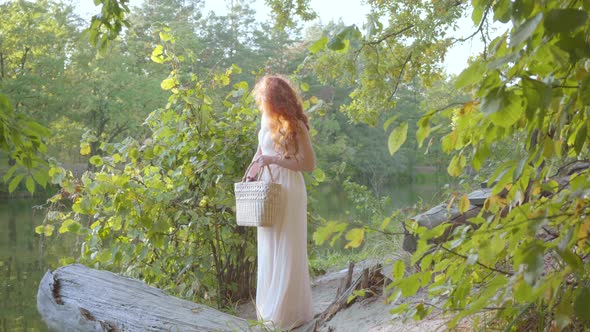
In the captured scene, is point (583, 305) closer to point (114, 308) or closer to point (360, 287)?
point (360, 287)

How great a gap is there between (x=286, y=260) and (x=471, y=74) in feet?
13.4

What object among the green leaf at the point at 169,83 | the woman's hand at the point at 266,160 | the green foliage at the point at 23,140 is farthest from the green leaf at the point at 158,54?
the green foliage at the point at 23,140

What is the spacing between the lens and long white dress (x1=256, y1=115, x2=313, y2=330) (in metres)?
5.24

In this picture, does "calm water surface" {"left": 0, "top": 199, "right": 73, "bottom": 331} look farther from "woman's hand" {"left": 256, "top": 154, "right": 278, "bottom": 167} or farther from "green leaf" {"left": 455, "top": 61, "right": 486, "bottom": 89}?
"green leaf" {"left": 455, "top": 61, "right": 486, "bottom": 89}

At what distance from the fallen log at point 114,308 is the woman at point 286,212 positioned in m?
0.53

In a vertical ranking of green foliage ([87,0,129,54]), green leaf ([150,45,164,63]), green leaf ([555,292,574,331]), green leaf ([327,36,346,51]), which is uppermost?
green leaf ([150,45,164,63])

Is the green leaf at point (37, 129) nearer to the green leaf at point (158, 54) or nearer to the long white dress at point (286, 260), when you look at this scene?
the long white dress at point (286, 260)

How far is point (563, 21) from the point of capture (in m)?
1.08

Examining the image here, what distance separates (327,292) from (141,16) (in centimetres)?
3752

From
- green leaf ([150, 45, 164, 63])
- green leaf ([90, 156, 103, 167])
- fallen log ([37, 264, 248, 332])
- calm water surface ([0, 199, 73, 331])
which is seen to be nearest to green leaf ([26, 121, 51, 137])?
fallen log ([37, 264, 248, 332])

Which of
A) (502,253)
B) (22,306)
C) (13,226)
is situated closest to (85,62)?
(13,226)

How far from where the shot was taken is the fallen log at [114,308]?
4488 mm

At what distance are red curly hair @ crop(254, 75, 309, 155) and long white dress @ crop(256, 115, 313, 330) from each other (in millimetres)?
93

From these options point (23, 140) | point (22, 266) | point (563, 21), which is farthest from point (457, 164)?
point (22, 266)
